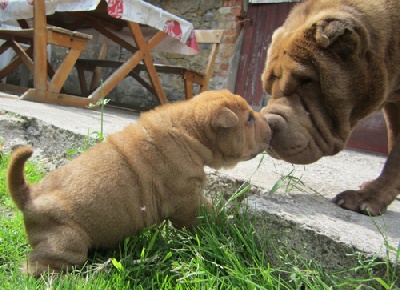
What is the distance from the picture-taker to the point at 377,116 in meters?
6.37

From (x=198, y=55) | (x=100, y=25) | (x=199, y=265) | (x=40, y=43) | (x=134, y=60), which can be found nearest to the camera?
(x=199, y=265)

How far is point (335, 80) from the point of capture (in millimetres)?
2496

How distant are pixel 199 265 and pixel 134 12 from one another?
4.93 m

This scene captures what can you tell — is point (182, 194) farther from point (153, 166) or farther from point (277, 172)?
point (277, 172)

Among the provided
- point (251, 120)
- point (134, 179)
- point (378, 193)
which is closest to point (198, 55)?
point (251, 120)

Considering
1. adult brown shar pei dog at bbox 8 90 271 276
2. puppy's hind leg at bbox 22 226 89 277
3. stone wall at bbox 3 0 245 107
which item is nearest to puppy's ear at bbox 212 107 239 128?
adult brown shar pei dog at bbox 8 90 271 276

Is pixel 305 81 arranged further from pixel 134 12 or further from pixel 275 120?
pixel 134 12

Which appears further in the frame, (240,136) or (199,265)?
(240,136)

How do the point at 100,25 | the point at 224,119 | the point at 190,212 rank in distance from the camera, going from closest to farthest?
the point at 190,212 → the point at 224,119 → the point at 100,25

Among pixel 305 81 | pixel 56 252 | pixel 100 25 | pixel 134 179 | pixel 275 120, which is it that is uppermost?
pixel 305 81

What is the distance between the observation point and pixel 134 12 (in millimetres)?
6113

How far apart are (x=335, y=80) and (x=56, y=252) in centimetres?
178

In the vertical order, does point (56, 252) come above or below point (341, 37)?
below

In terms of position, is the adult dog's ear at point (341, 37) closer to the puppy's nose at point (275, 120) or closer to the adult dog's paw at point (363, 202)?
the puppy's nose at point (275, 120)
